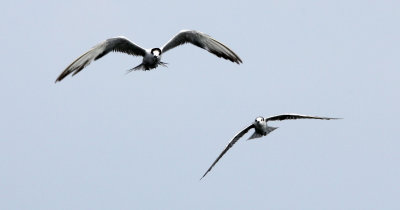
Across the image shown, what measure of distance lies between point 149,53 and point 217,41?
299 centimetres

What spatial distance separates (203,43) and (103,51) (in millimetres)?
4464

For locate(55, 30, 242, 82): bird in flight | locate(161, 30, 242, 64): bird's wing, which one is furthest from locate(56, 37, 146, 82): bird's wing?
locate(161, 30, 242, 64): bird's wing

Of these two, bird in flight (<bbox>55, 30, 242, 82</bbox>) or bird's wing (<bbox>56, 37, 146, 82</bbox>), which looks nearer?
bird's wing (<bbox>56, 37, 146, 82</bbox>)

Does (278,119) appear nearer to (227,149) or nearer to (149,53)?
(227,149)

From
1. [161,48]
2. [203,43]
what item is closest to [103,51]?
[161,48]

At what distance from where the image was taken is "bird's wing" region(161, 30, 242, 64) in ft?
144

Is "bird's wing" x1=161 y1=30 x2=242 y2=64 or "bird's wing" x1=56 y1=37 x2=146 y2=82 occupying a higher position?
"bird's wing" x1=56 y1=37 x2=146 y2=82

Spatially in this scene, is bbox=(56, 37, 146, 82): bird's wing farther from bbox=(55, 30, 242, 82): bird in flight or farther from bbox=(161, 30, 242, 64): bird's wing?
bbox=(161, 30, 242, 64): bird's wing

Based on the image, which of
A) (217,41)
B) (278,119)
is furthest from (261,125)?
(217,41)

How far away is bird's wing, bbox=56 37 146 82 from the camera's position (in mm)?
41000

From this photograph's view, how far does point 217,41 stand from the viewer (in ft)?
144

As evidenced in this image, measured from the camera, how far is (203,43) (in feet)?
146

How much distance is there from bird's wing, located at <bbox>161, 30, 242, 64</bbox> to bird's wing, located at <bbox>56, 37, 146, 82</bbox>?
1.34m

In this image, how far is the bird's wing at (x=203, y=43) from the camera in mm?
43875
